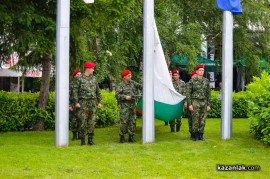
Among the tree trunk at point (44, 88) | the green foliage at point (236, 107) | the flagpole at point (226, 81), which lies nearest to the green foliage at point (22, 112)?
the tree trunk at point (44, 88)

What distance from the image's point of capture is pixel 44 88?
1731 cm

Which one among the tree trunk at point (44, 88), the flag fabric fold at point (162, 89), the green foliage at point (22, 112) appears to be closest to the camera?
the flag fabric fold at point (162, 89)

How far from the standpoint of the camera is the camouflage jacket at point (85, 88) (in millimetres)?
12648

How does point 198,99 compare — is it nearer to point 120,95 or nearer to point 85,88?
point 120,95

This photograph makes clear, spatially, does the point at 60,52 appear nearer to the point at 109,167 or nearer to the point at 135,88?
the point at 135,88

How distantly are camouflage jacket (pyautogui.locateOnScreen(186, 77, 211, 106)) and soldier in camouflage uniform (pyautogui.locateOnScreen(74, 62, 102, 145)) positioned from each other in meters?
2.25

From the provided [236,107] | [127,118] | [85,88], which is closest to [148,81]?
[127,118]

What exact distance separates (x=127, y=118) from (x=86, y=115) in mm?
1097

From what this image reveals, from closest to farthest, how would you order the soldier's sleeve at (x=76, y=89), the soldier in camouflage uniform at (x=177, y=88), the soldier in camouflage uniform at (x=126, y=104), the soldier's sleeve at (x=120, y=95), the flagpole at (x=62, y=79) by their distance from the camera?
1. the flagpole at (x=62, y=79)
2. the soldier's sleeve at (x=76, y=89)
3. the soldier's sleeve at (x=120, y=95)
4. the soldier in camouflage uniform at (x=126, y=104)
5. the soldier in camouflage uniform at (x=177, y=88)

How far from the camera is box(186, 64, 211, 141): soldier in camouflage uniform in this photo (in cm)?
1335

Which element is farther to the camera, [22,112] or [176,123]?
[22,112]

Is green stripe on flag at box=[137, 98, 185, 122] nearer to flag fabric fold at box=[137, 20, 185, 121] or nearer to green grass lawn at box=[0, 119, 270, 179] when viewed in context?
flag fabric fold at box=[137, 20, 185, 121]

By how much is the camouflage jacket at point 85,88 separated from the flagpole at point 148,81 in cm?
118

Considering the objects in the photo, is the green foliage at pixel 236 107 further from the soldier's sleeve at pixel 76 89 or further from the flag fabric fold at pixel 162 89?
the soldier's sleeve at pixel 76 89
